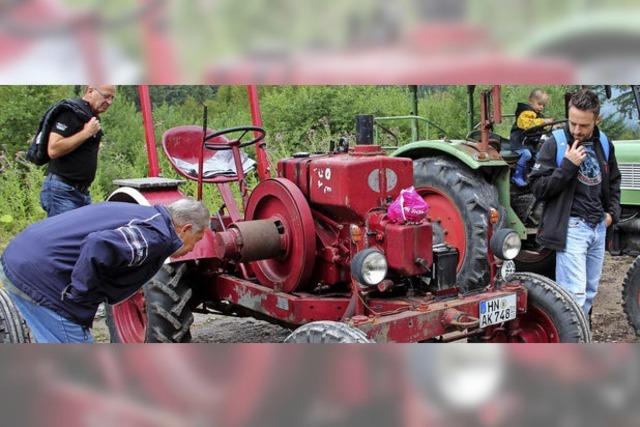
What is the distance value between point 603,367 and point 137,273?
190 centimetres

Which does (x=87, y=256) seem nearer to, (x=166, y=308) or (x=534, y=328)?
(x=166, y=308)

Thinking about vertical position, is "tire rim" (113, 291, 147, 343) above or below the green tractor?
below

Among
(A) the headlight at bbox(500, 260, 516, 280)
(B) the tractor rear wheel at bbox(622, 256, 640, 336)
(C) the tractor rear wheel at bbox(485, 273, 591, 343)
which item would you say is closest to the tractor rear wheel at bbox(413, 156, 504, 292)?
(A) the headlight at bbox(500, 260, 516, 280)

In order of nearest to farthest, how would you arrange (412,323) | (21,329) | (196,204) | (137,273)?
(137,273)
(196,204)
(412,323)
(21,329)

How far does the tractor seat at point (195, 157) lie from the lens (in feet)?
14.2

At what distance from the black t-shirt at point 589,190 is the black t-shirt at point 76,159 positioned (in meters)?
2.61

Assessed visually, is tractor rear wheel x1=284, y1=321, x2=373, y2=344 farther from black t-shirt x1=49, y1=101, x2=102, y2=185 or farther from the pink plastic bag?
→ black t-shirt x1=49, y1=101, x2=102, y2=185

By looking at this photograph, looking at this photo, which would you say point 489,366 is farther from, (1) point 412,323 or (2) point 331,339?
(1) point 412,323

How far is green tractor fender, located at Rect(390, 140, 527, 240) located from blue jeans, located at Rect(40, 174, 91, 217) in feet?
7.28

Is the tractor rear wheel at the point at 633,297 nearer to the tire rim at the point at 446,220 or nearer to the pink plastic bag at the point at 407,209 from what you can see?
the tire rim at the point at 446,220

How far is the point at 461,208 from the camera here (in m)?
4.23

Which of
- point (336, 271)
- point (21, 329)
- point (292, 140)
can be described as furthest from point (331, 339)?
point (292, 140)

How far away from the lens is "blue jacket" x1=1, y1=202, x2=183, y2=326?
2244 mm
